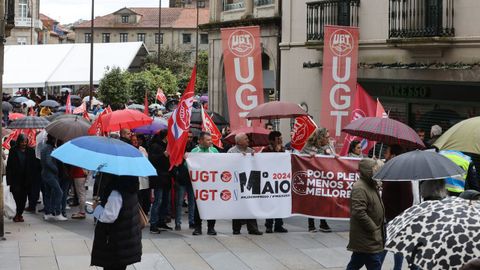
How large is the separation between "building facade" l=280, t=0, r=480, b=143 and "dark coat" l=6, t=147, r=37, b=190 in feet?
30.4

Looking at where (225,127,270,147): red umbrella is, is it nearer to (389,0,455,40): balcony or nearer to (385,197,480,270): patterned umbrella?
(389,0,455,40): balcony

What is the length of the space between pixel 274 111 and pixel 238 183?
2.37 metres

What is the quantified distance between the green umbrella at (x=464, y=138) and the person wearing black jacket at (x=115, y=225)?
11.5ft

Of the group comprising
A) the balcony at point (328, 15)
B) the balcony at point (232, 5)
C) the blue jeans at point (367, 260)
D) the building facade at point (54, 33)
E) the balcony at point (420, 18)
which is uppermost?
the building facade at point (54, 33)

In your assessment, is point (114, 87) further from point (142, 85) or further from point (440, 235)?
point (440, 235)

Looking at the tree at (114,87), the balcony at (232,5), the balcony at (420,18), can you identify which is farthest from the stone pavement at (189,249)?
the tree at (114,87)

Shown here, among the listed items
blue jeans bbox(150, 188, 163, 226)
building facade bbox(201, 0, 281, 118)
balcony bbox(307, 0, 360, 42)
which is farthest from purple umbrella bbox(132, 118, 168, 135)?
building facade bbox(201, 0, 281, 118)

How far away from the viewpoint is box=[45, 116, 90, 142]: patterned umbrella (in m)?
13.2

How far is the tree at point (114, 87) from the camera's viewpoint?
34.9 metres

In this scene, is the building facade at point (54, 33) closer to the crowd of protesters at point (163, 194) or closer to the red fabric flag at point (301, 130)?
the crowd of protesters at point (163, 194)

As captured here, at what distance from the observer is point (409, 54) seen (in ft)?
63.3

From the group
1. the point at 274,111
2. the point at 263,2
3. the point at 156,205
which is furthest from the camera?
the point at 263,2

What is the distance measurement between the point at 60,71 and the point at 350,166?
897 inches

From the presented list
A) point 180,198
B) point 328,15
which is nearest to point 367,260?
point 180,198
